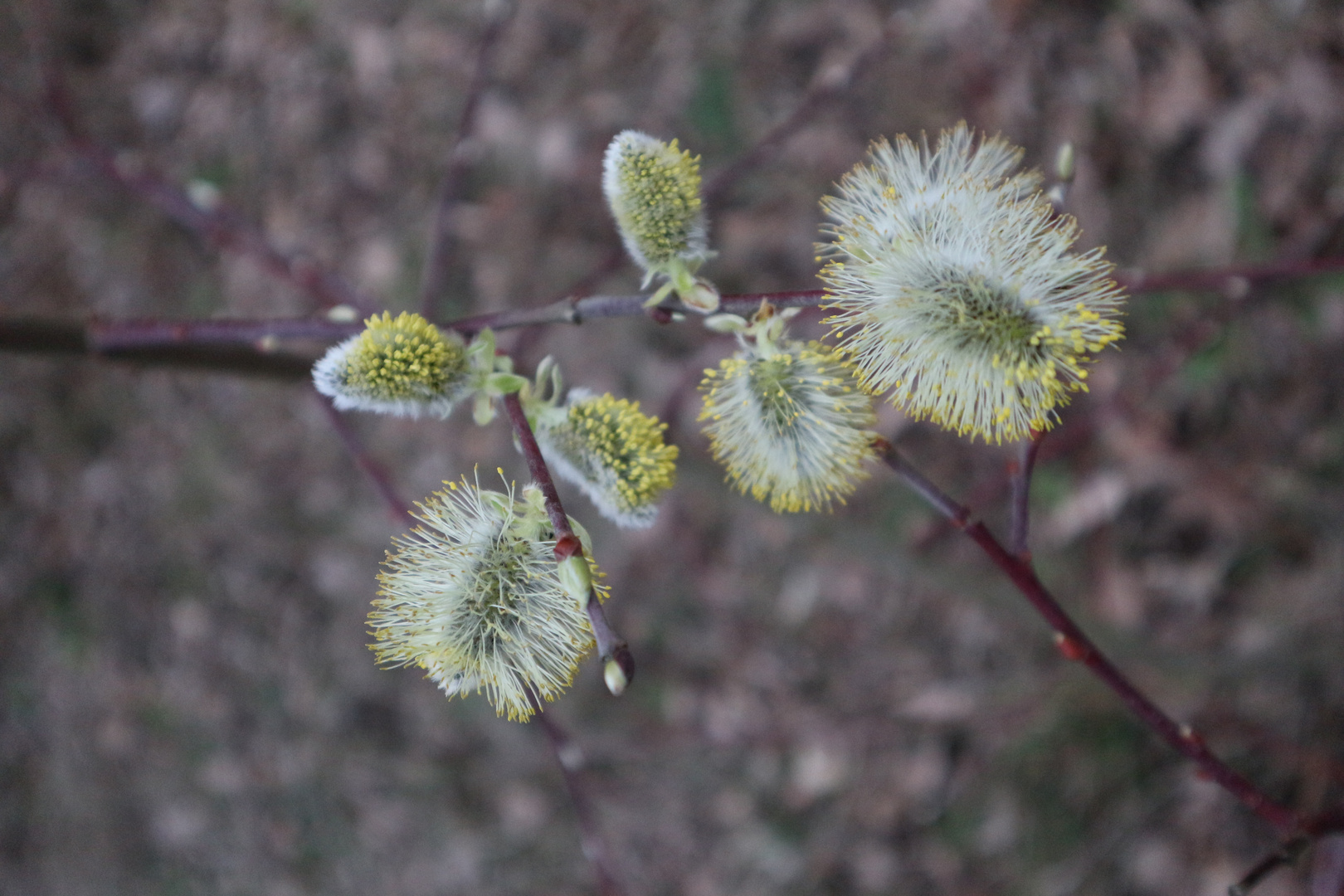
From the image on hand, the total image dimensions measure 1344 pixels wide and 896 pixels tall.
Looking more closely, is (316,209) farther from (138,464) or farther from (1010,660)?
(1010,660)

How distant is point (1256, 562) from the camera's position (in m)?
2.62

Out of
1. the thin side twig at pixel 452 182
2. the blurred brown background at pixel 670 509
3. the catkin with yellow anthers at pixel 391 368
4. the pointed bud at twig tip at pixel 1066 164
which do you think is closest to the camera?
the catkin with yellow anthers at pixel 391 368

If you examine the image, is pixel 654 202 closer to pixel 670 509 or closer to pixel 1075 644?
pixel 1075 644

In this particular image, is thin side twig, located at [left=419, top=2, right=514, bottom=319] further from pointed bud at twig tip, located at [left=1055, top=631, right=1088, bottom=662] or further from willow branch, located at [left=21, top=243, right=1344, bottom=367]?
pointed bud at twig tip, located at [left=1055, top=631, right=1088, bottom=662]

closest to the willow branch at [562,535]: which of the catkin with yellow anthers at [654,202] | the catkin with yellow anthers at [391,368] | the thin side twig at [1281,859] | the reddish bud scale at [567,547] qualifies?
the reddish bud scale at [567,547]

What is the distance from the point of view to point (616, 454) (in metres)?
1.14

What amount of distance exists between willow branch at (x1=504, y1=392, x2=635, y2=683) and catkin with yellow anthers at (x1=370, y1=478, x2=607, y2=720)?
0.07 meters

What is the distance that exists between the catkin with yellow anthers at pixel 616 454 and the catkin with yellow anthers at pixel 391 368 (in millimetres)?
177

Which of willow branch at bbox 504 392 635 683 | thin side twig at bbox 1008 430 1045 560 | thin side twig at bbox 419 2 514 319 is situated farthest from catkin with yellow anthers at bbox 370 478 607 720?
thin side twig at bbox 419 2 514 319

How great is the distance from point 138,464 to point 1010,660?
11.9 ft

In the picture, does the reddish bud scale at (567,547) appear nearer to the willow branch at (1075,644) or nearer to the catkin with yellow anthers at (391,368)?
the catkin with yellow anthers at (391,368)

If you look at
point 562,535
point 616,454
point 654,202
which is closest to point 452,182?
point 654,202

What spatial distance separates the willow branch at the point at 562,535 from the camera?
0.97 m

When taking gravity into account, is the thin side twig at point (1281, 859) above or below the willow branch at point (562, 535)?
below
